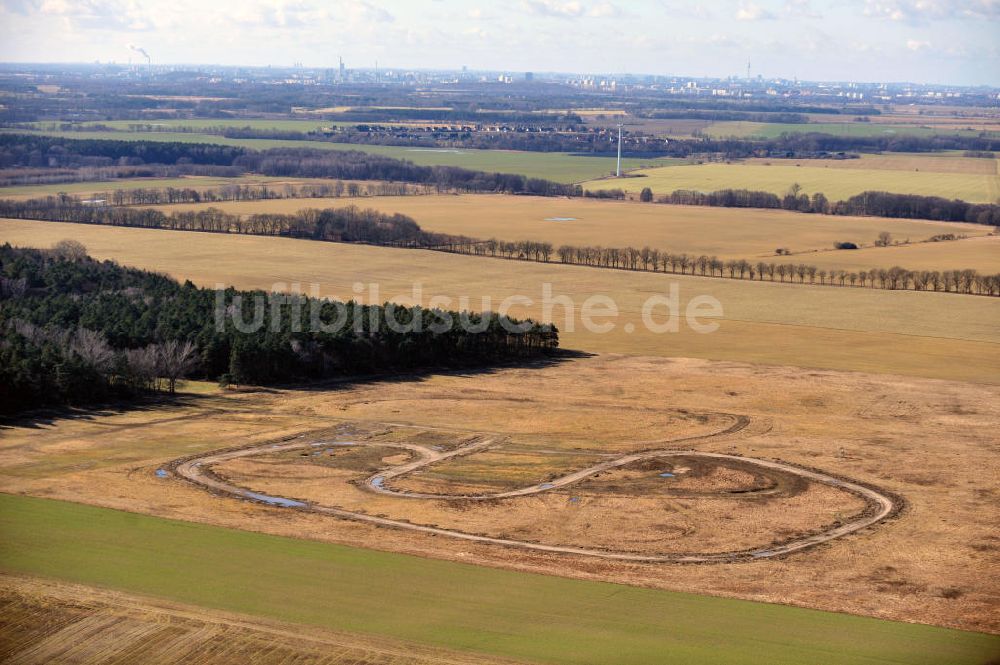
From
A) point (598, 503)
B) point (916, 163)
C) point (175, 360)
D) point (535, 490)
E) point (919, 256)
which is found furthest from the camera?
point (916, 163)

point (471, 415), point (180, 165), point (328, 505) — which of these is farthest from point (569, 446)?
point (180, 165)

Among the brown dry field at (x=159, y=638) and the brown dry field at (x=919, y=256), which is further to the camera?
the brown dry field at (x=919, y=256)

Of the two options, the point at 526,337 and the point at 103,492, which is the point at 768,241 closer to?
the point at 526,337

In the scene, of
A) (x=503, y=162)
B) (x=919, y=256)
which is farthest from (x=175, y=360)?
(x=503, y=162)

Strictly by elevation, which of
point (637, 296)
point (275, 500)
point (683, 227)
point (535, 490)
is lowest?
point (275, 500)

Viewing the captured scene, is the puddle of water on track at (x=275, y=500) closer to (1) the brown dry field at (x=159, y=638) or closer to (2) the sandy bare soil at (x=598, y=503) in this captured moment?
(2) the sandy bare soil at (x=598, y=503)

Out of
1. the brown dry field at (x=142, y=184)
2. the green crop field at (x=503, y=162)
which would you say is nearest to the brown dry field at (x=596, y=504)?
the brown dry field at (x=142, y=184)

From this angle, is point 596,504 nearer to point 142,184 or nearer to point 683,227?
point 683,227
